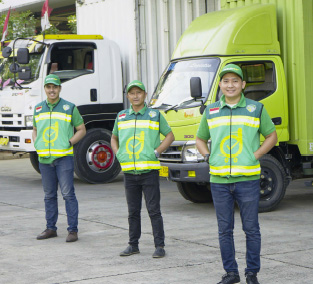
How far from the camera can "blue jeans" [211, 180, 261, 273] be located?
227 inches

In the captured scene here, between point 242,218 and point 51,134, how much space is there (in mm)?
3049

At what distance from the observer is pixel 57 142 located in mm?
8109

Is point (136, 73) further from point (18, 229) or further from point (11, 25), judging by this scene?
point (11, 25)

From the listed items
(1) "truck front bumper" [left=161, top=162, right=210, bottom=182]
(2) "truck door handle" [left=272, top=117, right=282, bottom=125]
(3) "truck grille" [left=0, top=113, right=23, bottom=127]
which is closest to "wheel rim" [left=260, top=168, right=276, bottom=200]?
(2) "truck door handle" [left=272, top=117, right=282, bottom=125]

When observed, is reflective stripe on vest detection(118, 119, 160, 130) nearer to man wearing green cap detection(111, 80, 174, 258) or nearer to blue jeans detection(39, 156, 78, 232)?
man wearing green cap detection(111, 80, 174, 258)

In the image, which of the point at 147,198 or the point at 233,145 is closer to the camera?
the point at 233,145

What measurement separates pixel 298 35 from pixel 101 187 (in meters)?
5.13

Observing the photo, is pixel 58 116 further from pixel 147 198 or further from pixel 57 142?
pixel 147 198

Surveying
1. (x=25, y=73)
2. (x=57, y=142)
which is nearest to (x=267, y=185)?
(x=57, y=142)

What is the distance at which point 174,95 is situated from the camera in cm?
1025

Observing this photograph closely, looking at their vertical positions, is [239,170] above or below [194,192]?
above

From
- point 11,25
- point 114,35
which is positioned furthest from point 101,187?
point 11,25

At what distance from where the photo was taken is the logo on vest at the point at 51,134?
26.7 feet

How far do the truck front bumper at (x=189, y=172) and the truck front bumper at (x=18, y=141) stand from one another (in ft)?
13.9
